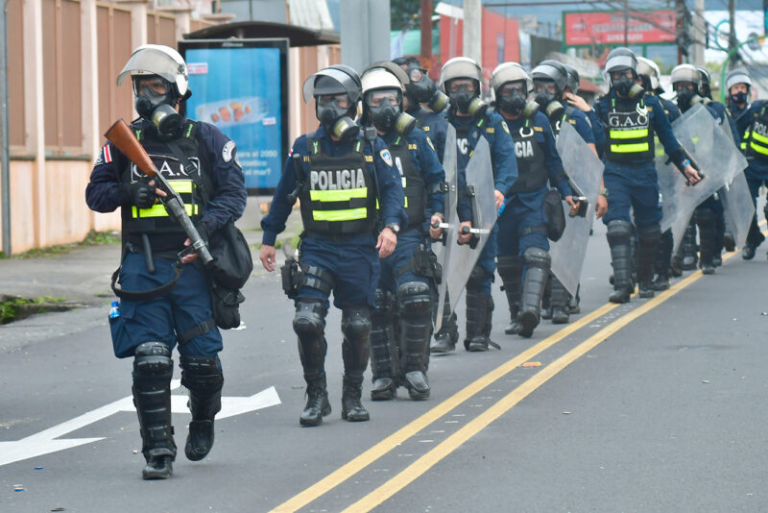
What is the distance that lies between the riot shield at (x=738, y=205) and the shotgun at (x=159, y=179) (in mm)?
10419

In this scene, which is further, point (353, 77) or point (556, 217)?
point (556, 217)

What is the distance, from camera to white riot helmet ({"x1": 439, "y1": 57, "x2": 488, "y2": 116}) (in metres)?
10.1

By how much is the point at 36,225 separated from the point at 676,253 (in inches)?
304

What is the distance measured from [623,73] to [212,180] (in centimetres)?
684

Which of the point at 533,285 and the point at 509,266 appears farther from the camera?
the point at 509,266

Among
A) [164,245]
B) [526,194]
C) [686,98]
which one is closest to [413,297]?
[164,245]

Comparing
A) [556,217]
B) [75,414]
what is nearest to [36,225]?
A: [556,217]

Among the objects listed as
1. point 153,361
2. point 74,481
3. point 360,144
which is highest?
point 360,144

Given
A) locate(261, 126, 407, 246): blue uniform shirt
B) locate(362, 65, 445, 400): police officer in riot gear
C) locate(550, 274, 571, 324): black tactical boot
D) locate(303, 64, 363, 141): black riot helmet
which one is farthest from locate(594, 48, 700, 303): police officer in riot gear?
locate(303, 64, 363, 141): black riot helmet

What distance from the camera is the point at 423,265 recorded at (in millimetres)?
8711

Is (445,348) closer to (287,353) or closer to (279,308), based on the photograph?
(287,353)

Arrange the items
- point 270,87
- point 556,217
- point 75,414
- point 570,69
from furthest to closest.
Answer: point 270,87
point 570,69
point 556,217
point 75,414

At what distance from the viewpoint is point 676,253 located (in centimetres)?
1625

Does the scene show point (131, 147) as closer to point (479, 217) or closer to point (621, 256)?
point (479, 217)
